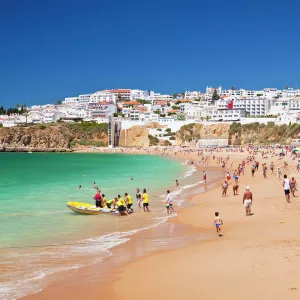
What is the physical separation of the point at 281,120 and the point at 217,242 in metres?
77.8

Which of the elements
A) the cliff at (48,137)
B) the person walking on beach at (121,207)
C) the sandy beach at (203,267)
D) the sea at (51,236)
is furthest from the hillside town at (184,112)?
the sandy beach at (203,267)

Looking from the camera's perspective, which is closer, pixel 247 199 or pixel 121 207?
pixel 247 199

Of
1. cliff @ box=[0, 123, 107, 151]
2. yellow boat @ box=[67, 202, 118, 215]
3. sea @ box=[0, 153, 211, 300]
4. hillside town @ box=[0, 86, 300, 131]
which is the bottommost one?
sea @ box=[0, 153, 211, 300]

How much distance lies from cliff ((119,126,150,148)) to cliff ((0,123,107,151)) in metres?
5.98

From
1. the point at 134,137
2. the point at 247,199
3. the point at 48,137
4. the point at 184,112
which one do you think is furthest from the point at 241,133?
the point at 247,199

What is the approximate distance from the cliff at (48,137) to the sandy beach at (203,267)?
96474mm

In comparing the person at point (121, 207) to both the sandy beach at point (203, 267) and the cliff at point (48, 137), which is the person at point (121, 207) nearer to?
the sandy beach at point (203, 267)

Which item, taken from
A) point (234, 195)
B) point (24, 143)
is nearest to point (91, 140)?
point (24, 143)

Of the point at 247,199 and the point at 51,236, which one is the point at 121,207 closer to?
the point at 51,236

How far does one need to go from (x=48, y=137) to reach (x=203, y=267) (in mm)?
101580

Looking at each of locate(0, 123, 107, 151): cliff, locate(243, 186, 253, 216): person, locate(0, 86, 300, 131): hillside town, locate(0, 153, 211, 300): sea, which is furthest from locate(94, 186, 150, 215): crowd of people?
locate(0, 123, 107, 151): cliff

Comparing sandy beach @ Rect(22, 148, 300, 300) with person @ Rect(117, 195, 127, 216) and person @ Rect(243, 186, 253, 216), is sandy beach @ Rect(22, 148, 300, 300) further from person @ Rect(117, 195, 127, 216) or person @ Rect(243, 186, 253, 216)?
person @ Rect(117, 195, 127, 216)

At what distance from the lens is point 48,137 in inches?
4173

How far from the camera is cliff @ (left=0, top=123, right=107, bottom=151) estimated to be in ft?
345
